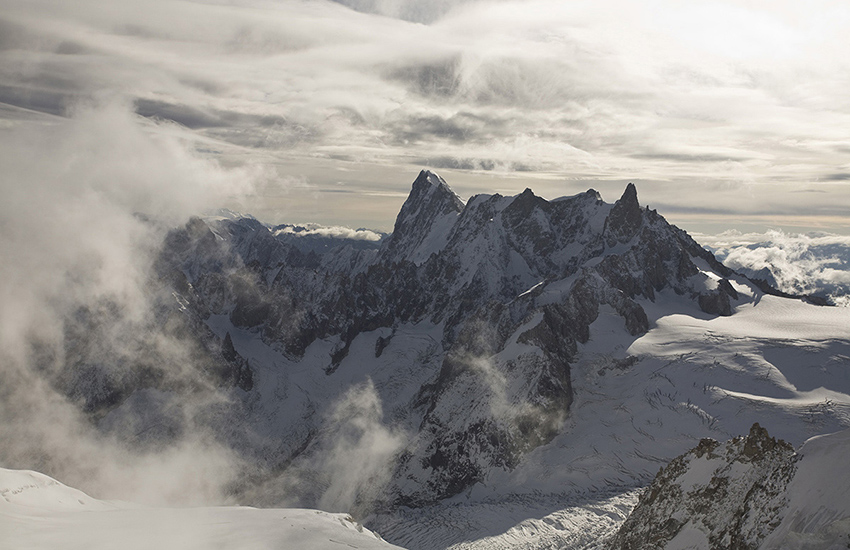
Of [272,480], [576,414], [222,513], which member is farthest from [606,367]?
[222,513]

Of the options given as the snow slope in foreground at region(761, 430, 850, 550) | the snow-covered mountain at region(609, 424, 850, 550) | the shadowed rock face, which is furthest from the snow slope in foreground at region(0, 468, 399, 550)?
the snow slope in foreground at region(761, 430, 850, 550)

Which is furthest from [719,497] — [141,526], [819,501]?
[141,526]

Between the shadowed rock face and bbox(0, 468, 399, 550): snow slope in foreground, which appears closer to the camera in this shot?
the shadowed rock face

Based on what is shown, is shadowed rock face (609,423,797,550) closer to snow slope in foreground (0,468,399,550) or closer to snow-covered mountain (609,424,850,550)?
snow-covered mountain (609,424,850,550)

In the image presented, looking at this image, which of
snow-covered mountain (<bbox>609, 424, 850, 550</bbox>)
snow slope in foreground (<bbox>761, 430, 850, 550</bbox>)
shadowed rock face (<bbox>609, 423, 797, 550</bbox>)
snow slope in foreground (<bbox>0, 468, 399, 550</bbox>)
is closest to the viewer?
snow slope in foreground (<bbox>761, 430, 850, 550</bbox>)

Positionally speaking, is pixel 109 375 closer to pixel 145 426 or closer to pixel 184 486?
pixel 145 426

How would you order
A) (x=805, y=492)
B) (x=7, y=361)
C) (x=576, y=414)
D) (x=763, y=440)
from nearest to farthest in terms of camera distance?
(x=805, y=492) → (x=763, y=440) → (x=576, y=414) → (x=7, y=361)

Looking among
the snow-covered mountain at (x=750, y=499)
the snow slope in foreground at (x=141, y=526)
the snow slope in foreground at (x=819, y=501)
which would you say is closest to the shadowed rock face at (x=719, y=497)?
the snow-covered mountain at (x=750, y=499)

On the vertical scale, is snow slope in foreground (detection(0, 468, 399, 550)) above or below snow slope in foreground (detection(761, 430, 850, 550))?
below
